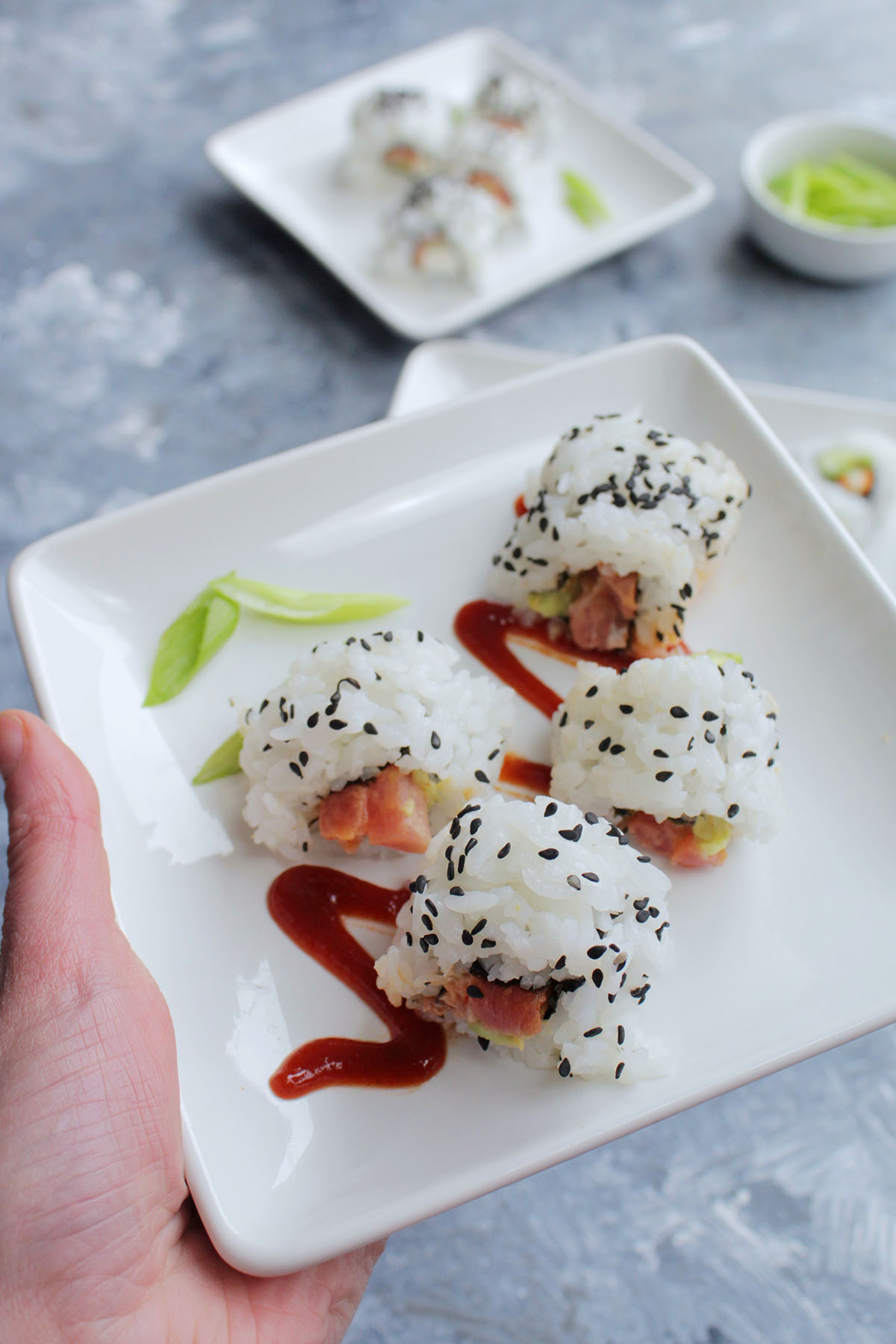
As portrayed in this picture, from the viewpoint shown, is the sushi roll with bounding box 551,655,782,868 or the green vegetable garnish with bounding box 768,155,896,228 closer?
the sushi roll with bounding box 551,655,782,868

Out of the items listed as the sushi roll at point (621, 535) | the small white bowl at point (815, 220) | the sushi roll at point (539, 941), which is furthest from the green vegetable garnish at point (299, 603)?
the small white bowl at point (815, 220)

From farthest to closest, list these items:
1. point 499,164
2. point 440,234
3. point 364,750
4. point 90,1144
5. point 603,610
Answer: point 499,164 < point 440,234 < point 603,610 < point 364,750 < point 90,1144

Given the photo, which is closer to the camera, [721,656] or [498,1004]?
[498,1004]

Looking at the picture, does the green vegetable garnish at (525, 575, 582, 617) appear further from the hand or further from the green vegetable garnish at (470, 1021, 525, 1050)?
the hand

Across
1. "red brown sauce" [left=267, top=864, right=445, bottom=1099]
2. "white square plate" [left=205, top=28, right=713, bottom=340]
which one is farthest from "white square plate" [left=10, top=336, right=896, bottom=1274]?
"white square plate" [left=205, top=28, right=713, bottom=340]

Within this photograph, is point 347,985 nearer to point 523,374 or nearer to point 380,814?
point 380,814

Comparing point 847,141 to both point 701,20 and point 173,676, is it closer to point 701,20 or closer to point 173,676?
point 701,20

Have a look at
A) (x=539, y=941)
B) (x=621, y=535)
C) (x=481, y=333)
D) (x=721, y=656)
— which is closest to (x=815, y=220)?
(x=481, y=333)
